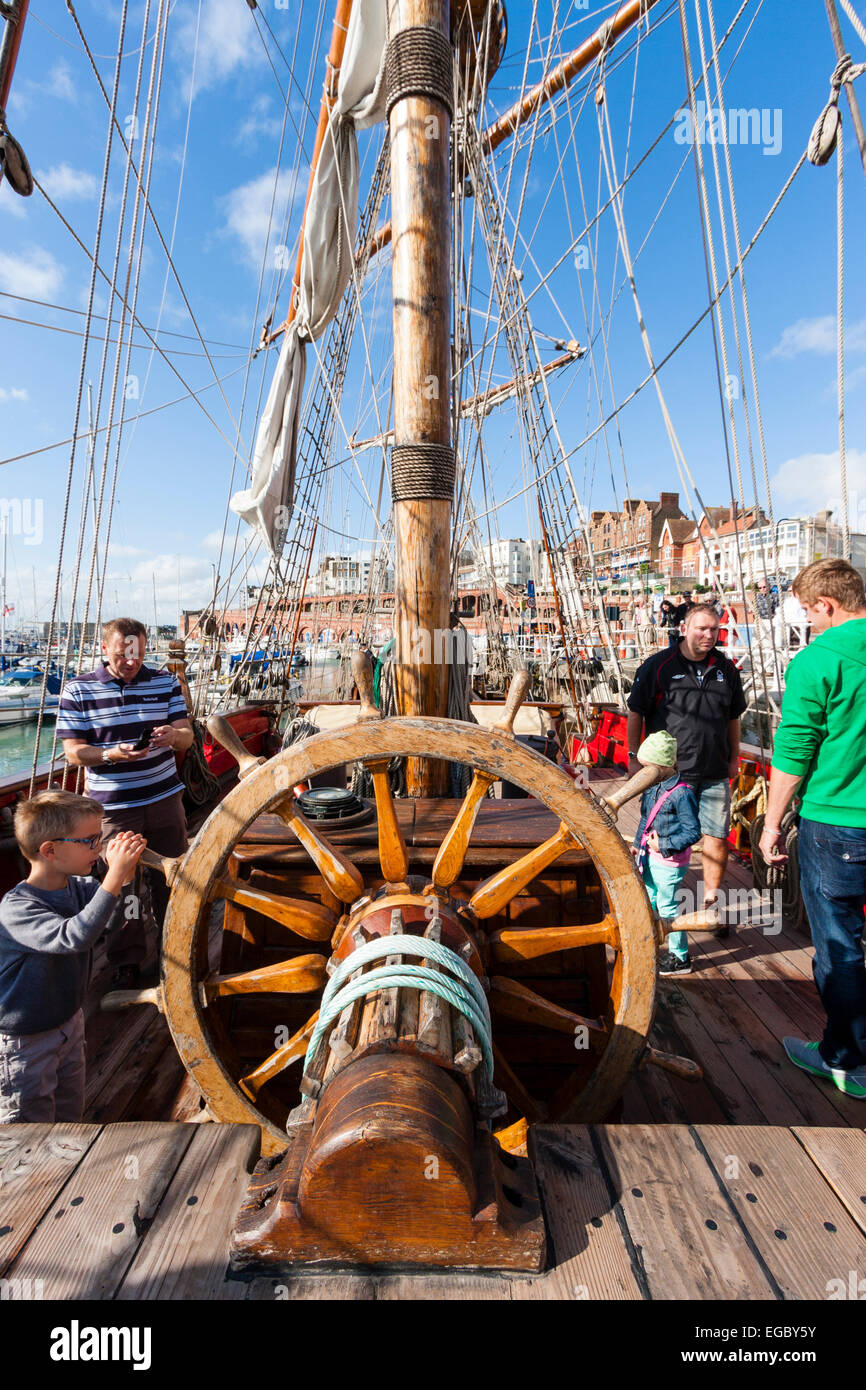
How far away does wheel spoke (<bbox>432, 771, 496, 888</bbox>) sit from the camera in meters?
1.63

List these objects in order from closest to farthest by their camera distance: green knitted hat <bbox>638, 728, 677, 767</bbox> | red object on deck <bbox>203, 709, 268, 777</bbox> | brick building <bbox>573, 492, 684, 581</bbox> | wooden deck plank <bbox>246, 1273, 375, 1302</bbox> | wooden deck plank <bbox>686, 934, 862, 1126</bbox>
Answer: wooden deck plank <bbox>246, 1273, 375, 1302</bbox>, green knitted hat <bbox>638, 728, 677, 767</bbox>, wooden deck plank <bbox>686, 934, 862, 1126</bbox>, red object on deck <bbox>203, 709, 268, 777</bbox>, brick building <bbox>573, 492, 684, 581</bbox>

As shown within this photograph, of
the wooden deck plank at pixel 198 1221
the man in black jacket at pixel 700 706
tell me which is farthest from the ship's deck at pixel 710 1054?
the wooden deck plank at pixel 198 1221

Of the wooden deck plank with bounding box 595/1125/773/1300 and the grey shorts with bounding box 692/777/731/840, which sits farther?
the grey shorts with bounding box 692/777/731/840

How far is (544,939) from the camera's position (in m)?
1.68

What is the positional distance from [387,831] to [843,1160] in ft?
3.60

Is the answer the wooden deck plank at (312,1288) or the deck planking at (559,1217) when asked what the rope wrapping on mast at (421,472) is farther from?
the wooden deck plank at (312,1288)

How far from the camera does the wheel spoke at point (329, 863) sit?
168 cm

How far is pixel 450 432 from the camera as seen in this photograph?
259 cm

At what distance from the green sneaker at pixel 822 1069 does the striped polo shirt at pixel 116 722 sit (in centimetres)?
254

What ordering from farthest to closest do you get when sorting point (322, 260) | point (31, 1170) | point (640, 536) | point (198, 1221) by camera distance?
point (640, 536)
point (322, 260)
point (31, 1170)
point (198, 1221)

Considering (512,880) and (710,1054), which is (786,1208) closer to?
(512,880)

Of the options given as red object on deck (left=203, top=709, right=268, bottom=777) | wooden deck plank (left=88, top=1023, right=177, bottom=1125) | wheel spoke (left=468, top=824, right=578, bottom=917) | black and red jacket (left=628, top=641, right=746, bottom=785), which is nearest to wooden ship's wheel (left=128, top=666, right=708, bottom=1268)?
wheel spoke (left=468, top=824, right=578, bottom=917)

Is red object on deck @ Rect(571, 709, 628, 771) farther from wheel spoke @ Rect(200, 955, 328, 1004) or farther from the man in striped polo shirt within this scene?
wheel spoke @ Rect(200, 955, 328, 1004)

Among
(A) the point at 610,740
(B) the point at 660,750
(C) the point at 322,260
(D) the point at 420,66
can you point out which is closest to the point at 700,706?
(B) the point at 660,750
